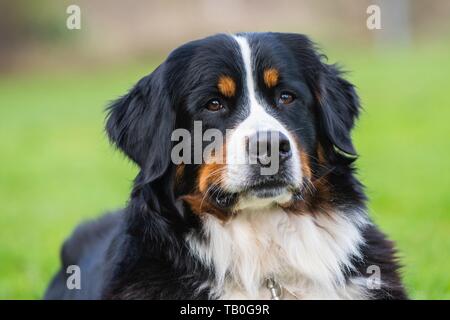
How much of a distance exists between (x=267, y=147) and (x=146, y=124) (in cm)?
89

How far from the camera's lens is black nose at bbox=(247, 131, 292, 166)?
419cm

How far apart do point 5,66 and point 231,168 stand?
25.8 meters

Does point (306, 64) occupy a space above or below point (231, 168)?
above

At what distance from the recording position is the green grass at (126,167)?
7.36 m

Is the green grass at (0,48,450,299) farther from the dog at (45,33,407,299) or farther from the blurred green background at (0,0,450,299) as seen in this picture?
the dog at (45,33,407,299)

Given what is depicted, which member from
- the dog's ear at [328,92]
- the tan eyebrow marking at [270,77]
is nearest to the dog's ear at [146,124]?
the tan eyebrow marking at [270,77]

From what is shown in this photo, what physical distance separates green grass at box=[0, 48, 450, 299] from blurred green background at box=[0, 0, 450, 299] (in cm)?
2

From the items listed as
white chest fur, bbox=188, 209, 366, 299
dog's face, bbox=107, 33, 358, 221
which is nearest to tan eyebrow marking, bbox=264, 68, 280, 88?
dog's face, bbox=107, 33, 358, 221

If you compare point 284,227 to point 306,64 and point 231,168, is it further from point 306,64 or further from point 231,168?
point 306,64

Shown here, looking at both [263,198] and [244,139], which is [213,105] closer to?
[244,139]

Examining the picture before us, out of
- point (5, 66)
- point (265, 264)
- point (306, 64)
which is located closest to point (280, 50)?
point (306, 64)

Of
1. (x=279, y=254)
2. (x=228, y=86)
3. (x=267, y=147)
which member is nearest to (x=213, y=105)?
(x=228, y=86)

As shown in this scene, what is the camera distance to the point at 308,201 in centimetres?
462

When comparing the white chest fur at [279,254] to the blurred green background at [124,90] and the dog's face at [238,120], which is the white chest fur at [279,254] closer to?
the dog's face at [238,120]
